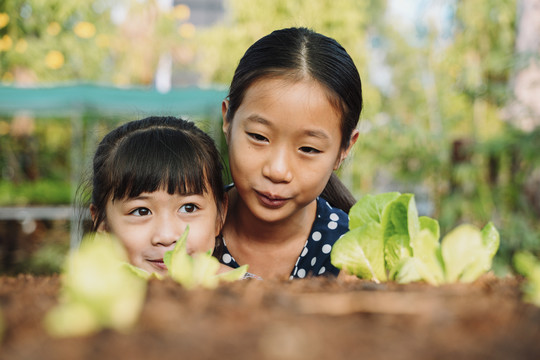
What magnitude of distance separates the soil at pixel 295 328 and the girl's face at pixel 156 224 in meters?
0.96

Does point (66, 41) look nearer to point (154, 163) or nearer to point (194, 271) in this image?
point (154, 163)

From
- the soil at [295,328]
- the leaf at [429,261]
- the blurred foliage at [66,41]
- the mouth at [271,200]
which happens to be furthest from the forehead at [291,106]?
the blurred foliage at [66,41]

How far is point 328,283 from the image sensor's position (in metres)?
0.65

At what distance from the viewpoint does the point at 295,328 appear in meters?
0.40

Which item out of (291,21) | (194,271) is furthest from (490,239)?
(291,21)

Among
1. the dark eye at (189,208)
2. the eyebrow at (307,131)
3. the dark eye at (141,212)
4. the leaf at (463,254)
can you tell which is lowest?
the dark eye at (141,212)

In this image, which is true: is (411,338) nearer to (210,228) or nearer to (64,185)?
(210,228)

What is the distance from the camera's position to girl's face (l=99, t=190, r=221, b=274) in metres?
1.50

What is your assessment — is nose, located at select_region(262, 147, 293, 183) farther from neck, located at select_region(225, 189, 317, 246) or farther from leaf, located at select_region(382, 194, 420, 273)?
leaf, located at select_region(382, 194, 420, 273)

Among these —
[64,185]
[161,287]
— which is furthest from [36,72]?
[161,287]

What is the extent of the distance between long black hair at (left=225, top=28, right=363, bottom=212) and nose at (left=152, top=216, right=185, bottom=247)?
45cm

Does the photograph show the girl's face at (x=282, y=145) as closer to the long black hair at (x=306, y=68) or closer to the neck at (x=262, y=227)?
the long black hair at (x=306, y=68)

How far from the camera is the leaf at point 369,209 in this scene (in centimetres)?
92

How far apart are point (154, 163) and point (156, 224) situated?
208mm
